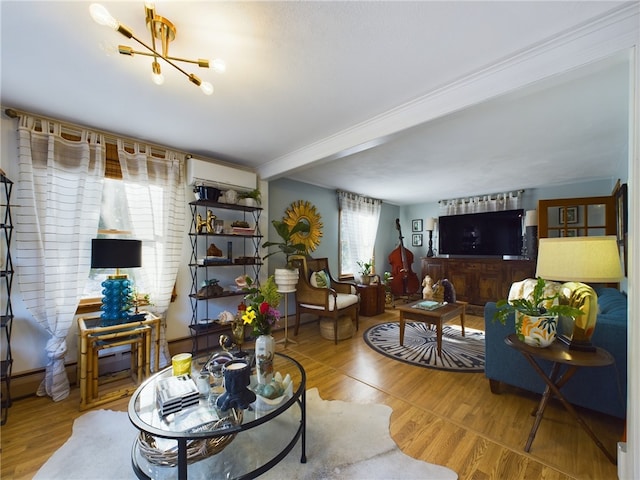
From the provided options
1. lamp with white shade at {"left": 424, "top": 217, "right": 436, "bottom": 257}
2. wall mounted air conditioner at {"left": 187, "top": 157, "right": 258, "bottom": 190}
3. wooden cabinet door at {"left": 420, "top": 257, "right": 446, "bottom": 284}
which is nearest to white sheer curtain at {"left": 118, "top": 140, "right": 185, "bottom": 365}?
wall mounted air conditioner at {"left": 187, "top": 157, "right": 258, "bottom": 190}

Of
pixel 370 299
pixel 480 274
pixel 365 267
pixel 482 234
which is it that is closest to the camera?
pixel 370 299

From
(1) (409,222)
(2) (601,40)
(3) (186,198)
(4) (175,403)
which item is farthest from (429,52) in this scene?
(1) (409,222)

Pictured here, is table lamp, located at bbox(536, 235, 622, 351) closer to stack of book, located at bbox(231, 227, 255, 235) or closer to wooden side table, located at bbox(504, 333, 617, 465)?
wooden side table, located at bbox(504, 333, 617, 465)

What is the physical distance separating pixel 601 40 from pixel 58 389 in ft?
13.6

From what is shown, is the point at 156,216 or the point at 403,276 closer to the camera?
the point at 156,216

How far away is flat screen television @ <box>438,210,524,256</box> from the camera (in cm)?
453

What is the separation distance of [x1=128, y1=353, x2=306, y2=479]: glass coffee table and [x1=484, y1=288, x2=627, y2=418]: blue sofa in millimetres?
1615

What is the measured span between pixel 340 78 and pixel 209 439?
2214 mm

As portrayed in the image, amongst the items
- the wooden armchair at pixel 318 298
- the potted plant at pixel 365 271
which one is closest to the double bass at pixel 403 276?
the potted plant at pixel 365 271

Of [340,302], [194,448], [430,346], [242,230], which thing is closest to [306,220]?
[242,230]

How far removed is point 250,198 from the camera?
3.18 meters

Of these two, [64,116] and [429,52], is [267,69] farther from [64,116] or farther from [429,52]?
[64,116]

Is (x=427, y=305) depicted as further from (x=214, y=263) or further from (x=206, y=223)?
(x=206, y=223)

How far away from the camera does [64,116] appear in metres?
2.15
